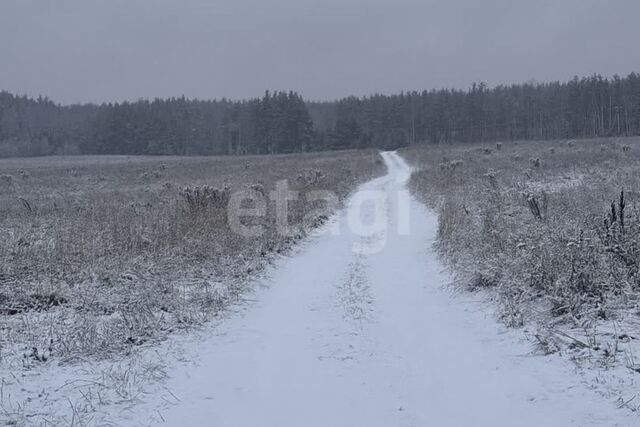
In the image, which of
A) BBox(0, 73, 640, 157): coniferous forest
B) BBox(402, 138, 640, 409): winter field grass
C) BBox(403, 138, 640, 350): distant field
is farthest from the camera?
BBox(0, 73, 640, 157): coniferous forest

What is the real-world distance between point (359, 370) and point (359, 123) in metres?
100

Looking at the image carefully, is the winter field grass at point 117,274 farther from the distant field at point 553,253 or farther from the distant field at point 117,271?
the distant field at point 553,253

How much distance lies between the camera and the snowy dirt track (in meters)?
4.41

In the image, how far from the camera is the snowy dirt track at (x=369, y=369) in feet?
14.5

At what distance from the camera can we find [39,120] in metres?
142

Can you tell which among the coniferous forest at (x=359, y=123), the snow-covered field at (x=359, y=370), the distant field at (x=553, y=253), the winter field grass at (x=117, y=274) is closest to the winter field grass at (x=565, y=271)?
the distant field at (x=553, y=253)

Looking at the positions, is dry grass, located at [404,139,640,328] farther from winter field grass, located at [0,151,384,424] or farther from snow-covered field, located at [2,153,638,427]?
winter field grass, located at [0,151,384,424]

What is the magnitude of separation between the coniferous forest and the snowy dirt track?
77904mm

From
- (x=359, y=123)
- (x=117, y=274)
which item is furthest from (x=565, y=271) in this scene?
(x=359, y=123)

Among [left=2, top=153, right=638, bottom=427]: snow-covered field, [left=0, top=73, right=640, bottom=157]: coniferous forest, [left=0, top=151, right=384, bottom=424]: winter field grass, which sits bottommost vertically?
[left=2, top=153, right=638, bottom=427]: snow-covered field

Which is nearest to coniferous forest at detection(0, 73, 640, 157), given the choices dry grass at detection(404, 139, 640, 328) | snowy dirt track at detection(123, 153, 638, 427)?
dry grass at detection(404, 139, 640, 328)

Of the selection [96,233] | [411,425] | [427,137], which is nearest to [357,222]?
[96,233]

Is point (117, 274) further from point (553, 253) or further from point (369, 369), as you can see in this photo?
point (553, 253)

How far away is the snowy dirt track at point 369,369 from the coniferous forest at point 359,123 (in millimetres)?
77904
